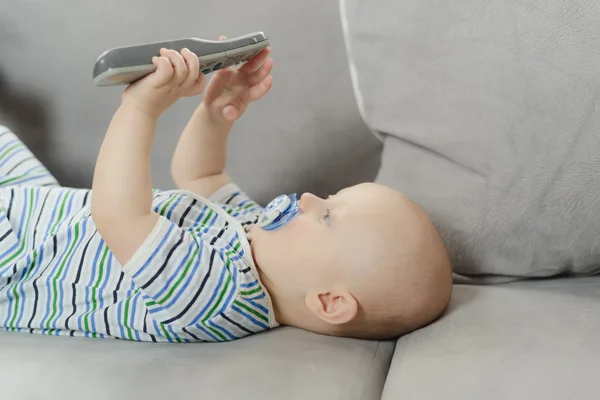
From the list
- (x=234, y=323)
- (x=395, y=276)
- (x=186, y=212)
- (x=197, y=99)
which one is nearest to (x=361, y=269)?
(x=395, y=276)

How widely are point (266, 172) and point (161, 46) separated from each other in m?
0.36

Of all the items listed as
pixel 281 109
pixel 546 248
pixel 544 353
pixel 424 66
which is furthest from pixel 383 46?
pixel 544 353

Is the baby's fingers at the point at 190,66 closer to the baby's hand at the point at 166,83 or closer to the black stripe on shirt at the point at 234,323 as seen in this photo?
the baby's hand at the point at 166,83

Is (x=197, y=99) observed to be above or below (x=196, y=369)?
above

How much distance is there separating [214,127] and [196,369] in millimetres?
412

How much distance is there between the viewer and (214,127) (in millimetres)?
968

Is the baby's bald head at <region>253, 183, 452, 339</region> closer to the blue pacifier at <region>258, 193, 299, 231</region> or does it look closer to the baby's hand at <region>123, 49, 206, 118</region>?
the blue pacifier at <region>258, 193, 299, 231</region>

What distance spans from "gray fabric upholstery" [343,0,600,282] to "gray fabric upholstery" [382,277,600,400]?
0.07m

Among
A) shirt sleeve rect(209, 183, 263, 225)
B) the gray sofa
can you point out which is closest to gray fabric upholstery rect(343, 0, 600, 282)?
the gray sofa

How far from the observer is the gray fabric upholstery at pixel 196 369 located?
0.63m

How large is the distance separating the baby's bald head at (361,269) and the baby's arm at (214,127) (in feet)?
0.69

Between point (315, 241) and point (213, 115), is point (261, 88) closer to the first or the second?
point (213, 115)

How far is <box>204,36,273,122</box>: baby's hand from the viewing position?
2.96 feet

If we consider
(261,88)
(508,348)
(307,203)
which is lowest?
(508,348)
